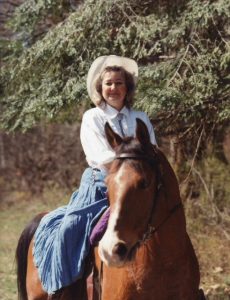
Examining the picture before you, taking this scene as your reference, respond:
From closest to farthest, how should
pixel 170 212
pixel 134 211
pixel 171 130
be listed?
1. pixel 134 211
2. pixel 170 212
3. pixel 171 130

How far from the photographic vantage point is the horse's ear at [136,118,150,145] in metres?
3.56

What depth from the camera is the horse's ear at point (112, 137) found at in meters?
3.62

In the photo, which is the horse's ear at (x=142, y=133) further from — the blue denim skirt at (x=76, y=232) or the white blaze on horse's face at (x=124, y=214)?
the blue denim skirt at (x=76, y=232)

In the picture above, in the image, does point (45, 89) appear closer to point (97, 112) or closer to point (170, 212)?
point (97, 112)

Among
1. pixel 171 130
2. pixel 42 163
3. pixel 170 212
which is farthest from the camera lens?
pixel 42 163

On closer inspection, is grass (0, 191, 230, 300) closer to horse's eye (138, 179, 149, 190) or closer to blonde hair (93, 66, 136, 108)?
blonde hair (93, 66, 136, 108)

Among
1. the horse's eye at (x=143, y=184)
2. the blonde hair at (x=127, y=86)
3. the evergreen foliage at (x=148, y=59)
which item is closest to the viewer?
the horse's eye at (x=143, y=184)

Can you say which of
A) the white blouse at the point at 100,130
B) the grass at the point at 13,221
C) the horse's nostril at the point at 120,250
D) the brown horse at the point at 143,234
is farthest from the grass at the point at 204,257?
the horse's nostril at the point at 120,250

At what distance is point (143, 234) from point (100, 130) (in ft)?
2.83

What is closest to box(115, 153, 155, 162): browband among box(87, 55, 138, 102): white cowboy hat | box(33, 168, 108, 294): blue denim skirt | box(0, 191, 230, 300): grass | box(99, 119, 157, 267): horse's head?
box(99, 119, 157, 267): horse's head

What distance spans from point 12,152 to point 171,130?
487 inches

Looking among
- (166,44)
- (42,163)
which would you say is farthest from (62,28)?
(42,163)

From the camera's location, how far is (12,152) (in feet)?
60.0

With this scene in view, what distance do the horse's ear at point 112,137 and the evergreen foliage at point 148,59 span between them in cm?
200
